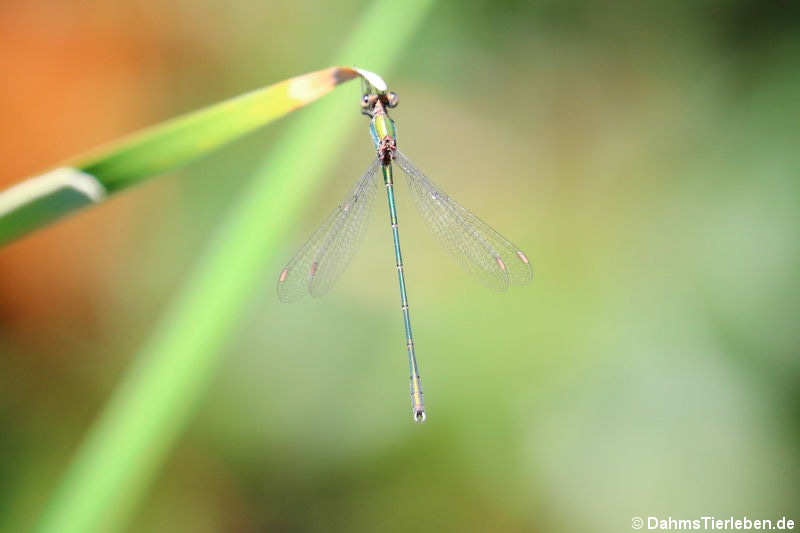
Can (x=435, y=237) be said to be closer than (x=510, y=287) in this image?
No

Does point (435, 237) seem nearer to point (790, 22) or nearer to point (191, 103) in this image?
point (191, 103)

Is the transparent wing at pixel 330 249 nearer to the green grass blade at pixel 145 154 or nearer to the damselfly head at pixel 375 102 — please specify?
the damselfly head at pixel 375 102

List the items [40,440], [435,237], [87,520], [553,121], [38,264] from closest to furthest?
1. [87,520]
2. [40,440]
3. [38,264]
4. [435,237]
5. [553,121]

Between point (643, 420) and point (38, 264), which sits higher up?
point (38, 264)

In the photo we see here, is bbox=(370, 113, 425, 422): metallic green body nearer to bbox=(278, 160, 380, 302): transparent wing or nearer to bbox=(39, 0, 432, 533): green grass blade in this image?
bbox=(278, 160, 380, 302): transparent wing

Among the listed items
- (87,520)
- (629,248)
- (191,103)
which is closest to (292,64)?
(191,103)

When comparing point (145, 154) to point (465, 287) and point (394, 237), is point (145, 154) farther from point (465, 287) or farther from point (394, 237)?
point (465, 287)
